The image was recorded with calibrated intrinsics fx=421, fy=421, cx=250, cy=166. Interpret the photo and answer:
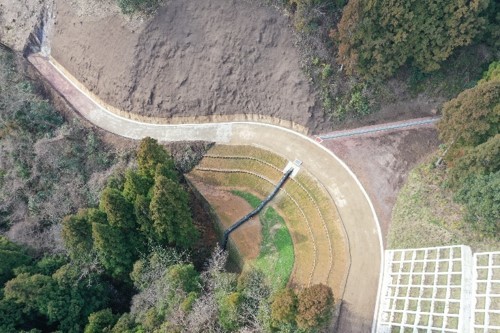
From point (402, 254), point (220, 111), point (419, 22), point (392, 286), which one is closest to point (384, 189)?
point (402, 254)

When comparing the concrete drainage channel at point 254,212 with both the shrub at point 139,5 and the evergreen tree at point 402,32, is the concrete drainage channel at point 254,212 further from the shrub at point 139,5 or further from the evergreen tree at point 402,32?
the shrub at point 139,5

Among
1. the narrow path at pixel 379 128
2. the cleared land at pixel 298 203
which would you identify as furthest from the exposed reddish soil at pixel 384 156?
the cleared land at pixel 298 203

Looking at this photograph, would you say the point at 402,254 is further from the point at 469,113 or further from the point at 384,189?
the point at 469,113

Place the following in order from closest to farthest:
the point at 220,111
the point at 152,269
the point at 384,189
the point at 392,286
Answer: the point at 392,286 → the point at 152,269 → the point at 384,189 → the point at 220,111

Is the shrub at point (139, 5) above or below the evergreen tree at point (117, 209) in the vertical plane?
above

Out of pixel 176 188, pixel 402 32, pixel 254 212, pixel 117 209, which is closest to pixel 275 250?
pixel 254 212

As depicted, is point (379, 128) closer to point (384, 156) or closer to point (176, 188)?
point (384, 156)

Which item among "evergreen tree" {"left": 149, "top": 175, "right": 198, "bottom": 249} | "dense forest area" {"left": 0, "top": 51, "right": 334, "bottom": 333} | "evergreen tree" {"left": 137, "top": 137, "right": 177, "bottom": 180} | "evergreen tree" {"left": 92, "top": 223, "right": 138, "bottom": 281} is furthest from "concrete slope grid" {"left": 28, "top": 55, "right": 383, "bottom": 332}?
"evergreen tree" {"left": 92, "top": 223, "right": 138, "bottom": 281}
